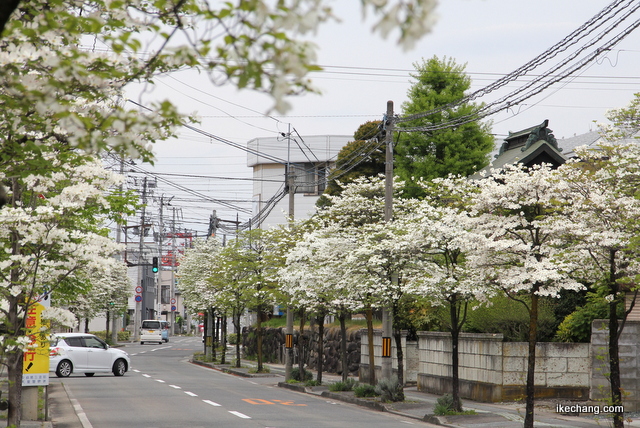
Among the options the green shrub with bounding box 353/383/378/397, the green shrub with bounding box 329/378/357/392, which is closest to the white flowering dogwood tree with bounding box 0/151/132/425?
the green shrub with bounding box 353/383/378/397

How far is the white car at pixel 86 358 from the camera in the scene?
94.5 ft

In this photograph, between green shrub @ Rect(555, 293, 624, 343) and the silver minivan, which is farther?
the silver minivan

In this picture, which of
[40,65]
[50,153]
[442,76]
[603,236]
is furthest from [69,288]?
[442,76]

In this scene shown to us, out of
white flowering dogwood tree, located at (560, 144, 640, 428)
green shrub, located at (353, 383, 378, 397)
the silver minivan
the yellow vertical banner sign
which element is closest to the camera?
→ white flowering dogwood tree, located at (560, 144, 640, 428)

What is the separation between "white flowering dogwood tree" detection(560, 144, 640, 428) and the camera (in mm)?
12152

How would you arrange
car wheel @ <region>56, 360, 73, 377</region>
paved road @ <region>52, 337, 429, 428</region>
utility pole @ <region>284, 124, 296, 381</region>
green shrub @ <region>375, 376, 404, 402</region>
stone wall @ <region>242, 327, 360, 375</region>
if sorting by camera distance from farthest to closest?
stone wall @ <region>242, 327, 360, 375</region> → car wheel @ <region>56, 360, 73, 377</region> → utility pole @ <region>284, 124, 296, 381</region> → green shrub @ <region>375, 376, 404, 402</region> → paved road @ <region>52, 337, 429, 428</region>

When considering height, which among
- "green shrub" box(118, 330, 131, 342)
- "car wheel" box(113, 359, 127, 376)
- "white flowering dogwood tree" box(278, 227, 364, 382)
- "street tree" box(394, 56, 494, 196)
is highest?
"street tree" box(394, 56, 494, 196)

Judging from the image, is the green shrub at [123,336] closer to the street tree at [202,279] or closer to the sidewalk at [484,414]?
the street tree at [202,279]

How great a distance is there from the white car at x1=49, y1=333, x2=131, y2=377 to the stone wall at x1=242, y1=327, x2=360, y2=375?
7.82m

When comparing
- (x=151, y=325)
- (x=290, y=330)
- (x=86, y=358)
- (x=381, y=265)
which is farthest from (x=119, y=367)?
(x=151, y=325)

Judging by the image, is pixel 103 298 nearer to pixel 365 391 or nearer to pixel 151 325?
pixel 151 325

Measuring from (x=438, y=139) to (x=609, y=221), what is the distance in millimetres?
27577

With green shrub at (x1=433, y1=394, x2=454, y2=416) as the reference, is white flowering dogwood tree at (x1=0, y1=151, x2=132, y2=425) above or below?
above

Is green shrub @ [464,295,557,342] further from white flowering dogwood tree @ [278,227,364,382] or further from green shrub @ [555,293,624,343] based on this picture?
white flowering dogwood tree @ [278,227,364,382]
